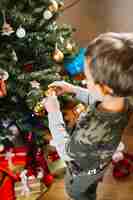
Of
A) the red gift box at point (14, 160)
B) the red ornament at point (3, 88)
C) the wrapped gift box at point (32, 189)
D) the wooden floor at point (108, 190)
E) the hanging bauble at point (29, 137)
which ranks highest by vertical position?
the red ornament at point (3, 88)

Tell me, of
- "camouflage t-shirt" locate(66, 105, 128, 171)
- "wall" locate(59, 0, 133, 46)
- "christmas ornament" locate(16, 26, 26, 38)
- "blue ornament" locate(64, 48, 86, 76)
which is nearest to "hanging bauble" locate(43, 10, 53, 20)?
"christmas ornament" locate(16, 26, 26, 38)

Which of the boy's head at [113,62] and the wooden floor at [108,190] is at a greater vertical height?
the boy's head at [113,62]

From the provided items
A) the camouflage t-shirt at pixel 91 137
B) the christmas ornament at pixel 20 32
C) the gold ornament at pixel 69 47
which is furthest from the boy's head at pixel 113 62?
the gold ornament at pixel 69 47

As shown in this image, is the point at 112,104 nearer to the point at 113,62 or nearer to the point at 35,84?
the point at 113,62

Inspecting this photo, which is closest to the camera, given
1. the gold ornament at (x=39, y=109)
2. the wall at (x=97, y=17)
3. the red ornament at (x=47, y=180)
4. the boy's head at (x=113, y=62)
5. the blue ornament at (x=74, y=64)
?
the boy's head at (x=113, y=62)

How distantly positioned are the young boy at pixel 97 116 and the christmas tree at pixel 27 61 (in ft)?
1.13

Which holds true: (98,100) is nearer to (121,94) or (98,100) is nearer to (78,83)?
(121,94)

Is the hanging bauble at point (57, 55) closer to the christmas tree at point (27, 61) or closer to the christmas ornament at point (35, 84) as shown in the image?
the christmas tree at point (27, 61)

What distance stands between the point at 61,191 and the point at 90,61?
867 mm

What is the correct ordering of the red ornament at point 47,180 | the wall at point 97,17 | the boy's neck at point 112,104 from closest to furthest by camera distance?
the boy's neck at point 112,104 → the red ornament at point 47,180 → the wall at point 97,17

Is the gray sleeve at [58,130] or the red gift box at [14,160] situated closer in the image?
the gray sleeve at [58,130]

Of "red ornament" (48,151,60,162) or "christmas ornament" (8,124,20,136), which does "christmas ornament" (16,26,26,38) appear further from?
"red ornament" (48,151,60,162)

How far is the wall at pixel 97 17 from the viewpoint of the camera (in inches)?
98.7

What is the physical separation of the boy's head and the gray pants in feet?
1.31
